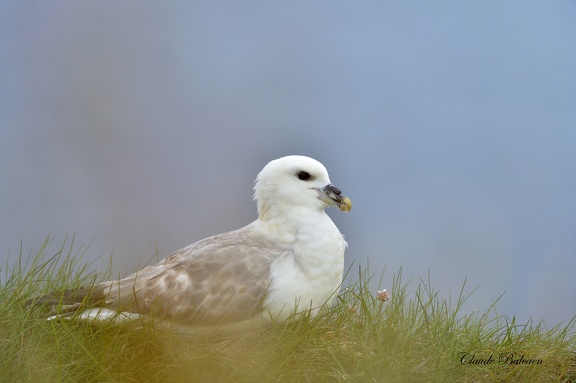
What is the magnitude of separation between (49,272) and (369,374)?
193cm

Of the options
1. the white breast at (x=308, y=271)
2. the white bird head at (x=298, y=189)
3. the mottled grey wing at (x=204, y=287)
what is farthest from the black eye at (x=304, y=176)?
the mottled grey wing at (x=204, y=287)

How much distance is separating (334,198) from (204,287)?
0.87m

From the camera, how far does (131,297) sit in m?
3.82

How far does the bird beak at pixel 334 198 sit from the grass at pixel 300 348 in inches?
19.0

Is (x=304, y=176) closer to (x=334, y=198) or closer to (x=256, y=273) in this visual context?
(x=334, y=198)

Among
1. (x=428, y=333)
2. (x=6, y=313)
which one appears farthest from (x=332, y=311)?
(x=6, y=313)

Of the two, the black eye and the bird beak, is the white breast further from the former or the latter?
the black eye

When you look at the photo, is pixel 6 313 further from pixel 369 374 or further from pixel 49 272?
pixel 369 374

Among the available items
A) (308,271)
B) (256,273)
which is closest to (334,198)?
(308,271)

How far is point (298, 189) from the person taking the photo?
428 cm

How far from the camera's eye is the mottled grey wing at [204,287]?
151 inches

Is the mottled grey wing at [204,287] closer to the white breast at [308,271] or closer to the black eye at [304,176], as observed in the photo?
the white breast at [308,271]

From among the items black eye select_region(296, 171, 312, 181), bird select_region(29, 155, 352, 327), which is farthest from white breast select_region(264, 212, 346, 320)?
black eye select_region(296, 171, 312, 181)

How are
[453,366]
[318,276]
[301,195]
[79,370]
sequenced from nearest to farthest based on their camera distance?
[79,370] < [453,366] < [318,276] < [301,195]
